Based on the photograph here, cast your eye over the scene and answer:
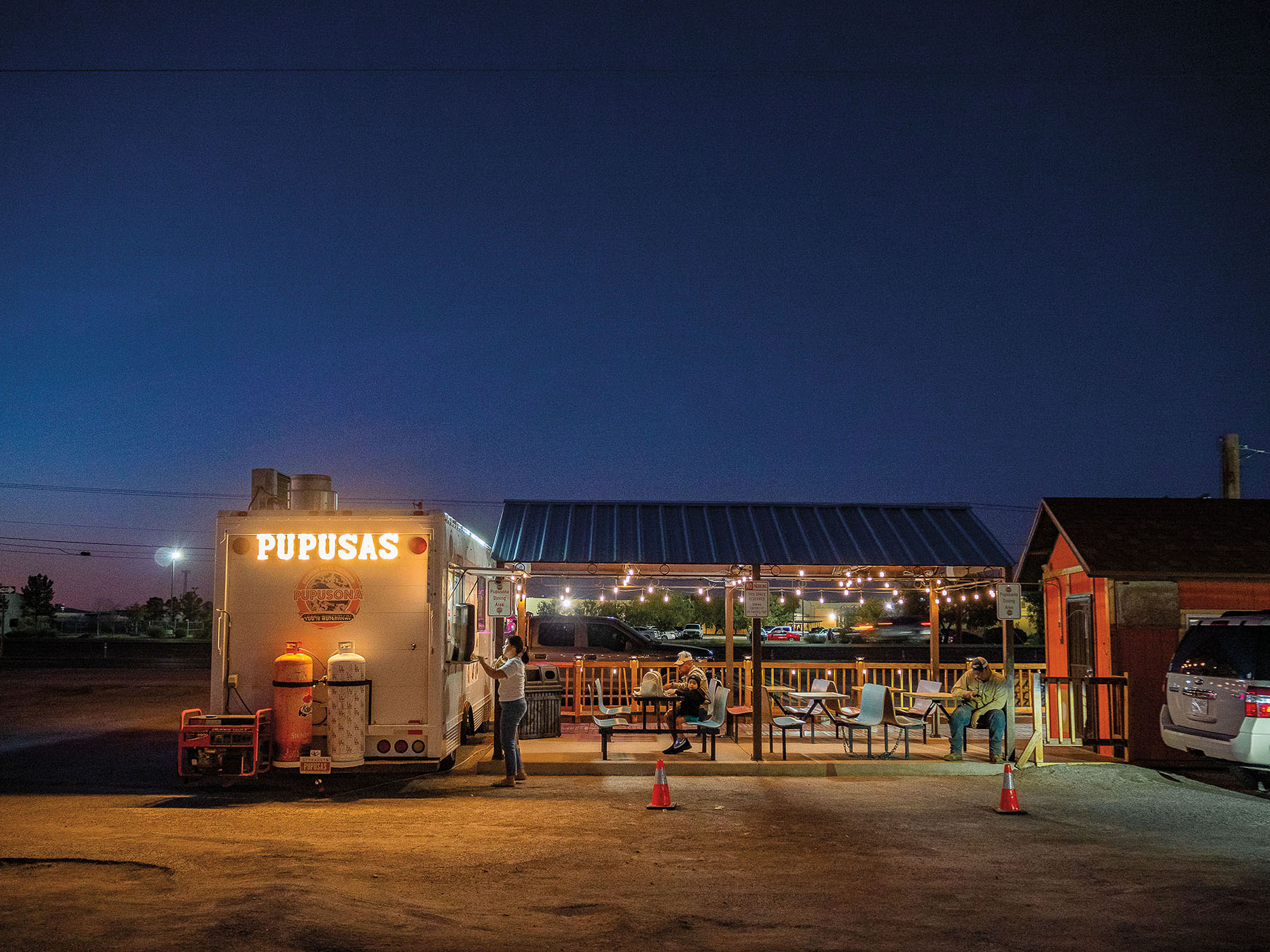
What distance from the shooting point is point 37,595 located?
7319 cm

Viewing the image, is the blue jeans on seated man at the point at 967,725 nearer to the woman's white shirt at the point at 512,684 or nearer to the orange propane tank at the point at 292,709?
Result: the woman's white shirt at the point at 512,684

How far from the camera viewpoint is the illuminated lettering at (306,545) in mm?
10727

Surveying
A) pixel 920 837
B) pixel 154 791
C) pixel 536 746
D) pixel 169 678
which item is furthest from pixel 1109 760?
pixel 169 678

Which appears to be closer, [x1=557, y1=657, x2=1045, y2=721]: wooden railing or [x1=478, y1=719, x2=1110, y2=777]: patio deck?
[x1=478, y1=719, x2=1110, y2=777]: patio deck

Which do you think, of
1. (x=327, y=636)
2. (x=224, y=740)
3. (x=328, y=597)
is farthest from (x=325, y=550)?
(x=224, y=740)

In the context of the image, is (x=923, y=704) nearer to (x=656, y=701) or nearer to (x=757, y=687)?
(x=757, y=687)

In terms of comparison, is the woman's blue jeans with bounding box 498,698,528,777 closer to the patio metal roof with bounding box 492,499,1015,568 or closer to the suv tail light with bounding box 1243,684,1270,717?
the patio metal roof with bounding box 492,499,1015,568

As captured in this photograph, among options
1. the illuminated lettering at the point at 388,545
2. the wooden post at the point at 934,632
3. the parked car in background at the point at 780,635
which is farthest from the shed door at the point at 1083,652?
the parked car in background at the point at 780,635

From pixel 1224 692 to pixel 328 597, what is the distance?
10.1 metres

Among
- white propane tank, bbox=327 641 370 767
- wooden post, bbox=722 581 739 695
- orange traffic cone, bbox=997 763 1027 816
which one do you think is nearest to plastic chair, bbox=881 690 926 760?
orange traffic cone, bbox=997 763 1027 816

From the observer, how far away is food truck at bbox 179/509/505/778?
10.3m

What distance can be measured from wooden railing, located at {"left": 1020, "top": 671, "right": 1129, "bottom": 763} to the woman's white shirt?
21.1 feet

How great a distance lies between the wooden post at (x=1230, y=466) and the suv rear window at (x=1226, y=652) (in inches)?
411

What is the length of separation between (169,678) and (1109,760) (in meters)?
26.1
